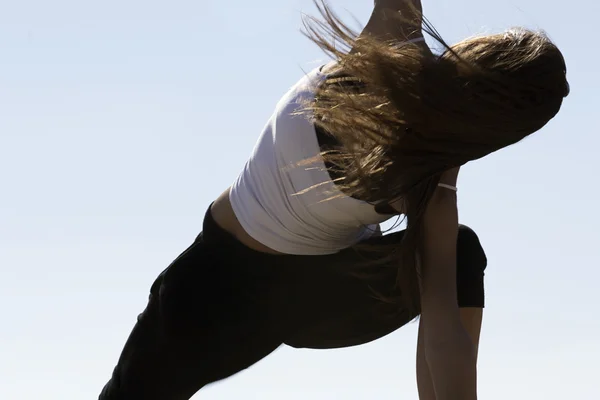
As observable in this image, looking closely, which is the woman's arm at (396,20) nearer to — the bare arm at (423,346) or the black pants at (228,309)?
the black pants at (228,309)

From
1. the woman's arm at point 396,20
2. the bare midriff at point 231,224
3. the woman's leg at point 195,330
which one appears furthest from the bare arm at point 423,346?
the woman's arm at point 396,20

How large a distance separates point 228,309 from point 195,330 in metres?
0.16

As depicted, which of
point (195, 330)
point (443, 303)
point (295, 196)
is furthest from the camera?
point (195, 330)

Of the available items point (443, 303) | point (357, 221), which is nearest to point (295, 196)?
point (357, 221)

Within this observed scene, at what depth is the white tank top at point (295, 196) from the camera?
4.33 meters

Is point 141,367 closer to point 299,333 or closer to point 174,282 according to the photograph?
point 174,282

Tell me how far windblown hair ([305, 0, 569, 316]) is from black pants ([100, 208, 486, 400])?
2.13 feet

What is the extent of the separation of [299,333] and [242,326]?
11.4 inches

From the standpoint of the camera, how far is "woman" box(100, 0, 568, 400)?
3990 mm

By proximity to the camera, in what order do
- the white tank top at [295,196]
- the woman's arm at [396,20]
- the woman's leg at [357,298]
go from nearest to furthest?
the woman's arm at [396,20], the white tank top at [295,196], the woman's leg at [357,298]

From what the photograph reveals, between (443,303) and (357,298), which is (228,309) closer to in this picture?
(357,298)

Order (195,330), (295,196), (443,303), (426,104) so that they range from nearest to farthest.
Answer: (426,104), (443,303), (295,196), (195,330)

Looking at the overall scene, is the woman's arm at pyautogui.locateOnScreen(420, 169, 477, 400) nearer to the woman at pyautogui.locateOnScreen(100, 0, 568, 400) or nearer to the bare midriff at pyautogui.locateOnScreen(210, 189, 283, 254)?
the woman at pyautogui.locateOnScreen(100, 0, 568, 400)

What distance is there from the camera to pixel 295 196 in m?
4.46
